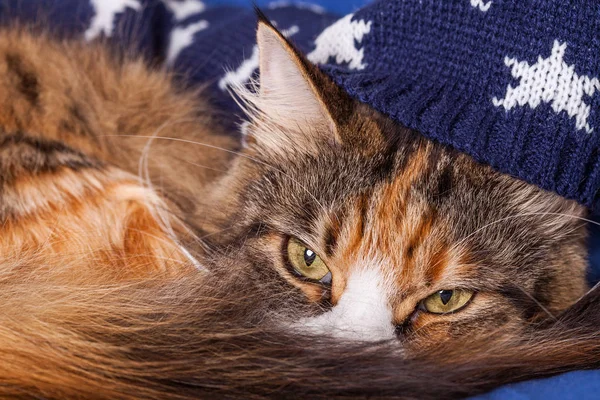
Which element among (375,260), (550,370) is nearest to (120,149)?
(375,260)

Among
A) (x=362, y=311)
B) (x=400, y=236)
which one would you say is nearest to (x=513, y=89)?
(x=400, y=236)

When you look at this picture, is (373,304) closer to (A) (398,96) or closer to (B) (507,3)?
(A) (398,96)

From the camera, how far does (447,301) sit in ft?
3.20

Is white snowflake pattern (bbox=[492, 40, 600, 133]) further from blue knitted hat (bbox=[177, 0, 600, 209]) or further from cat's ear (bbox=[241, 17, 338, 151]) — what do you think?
cat's ear (bbox=[241, 17, 338, 151])

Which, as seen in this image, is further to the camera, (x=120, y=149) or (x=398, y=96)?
(x=120, y=149)

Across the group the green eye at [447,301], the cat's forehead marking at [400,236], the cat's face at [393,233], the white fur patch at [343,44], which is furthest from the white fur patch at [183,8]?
the green eye at [447,301]

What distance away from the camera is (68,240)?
1111 mm

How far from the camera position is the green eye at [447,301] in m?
0.97

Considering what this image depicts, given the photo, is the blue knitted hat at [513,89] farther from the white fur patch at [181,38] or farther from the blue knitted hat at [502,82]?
the white fur patch at [181,38]

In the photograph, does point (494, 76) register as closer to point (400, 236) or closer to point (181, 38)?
point (400, 236)

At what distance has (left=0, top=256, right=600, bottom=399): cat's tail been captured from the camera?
75cm

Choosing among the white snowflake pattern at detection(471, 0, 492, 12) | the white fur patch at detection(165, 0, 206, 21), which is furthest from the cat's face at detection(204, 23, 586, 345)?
the white fur patch at detection(165, 0, 206, 21)

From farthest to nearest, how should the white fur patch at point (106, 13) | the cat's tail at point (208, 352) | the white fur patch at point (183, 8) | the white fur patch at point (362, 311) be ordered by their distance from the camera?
1. the white fur patch at point (183, 8)
2. the white fur patch at point (106, 13)
3. the white fur patch at point (362, 311)
4. the cat's tail at point (208, 352)

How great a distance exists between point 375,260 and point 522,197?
9.9 inches
